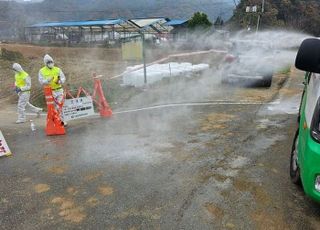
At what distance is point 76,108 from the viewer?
8688 millimetres

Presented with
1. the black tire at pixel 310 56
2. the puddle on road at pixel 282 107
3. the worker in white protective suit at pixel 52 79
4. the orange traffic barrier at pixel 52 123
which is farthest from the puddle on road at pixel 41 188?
the puddle on road at pixel 282 107

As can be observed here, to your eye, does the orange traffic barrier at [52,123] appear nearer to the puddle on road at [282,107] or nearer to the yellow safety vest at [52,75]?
the yellow safety vest at [52,75]

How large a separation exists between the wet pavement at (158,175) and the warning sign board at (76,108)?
0.87 feet

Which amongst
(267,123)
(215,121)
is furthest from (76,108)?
(267,123)

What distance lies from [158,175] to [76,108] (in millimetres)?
4040

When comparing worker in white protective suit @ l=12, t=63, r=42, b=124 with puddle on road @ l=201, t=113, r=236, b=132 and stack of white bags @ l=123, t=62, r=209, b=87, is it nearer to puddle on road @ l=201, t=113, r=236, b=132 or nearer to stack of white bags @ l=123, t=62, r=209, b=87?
stack of white bags @ l=123, t=62, r=209, b=87

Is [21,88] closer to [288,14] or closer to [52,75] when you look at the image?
[52,75]

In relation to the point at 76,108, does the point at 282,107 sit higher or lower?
lower

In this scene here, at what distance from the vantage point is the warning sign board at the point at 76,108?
28.0ft

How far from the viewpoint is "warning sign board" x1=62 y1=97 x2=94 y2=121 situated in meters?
8.52

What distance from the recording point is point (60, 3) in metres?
49.8

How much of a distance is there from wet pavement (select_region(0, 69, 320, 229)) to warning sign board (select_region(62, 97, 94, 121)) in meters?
0.27

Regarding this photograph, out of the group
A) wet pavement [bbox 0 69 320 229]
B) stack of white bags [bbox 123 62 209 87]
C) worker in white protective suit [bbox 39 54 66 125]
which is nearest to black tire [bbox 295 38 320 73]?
wet pavement [bbox 0 69 320 229]

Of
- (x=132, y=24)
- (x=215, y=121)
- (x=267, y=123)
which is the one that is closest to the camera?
(x=267, y=123)
